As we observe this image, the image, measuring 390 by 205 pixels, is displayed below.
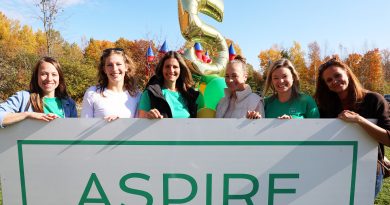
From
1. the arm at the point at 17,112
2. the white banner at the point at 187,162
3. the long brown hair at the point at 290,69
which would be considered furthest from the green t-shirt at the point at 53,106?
the long brown hair at the point at 290,69

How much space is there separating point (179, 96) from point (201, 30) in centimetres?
212

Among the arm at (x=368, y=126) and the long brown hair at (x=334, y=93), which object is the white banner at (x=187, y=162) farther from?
the long brown hair at (x=334, y=93)

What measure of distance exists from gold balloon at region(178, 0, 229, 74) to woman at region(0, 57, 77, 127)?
6.92 ft

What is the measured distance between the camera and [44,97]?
2.08 meters

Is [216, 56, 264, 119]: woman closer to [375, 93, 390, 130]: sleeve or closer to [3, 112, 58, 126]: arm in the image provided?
[375, 93, 390, 130]: sleeve

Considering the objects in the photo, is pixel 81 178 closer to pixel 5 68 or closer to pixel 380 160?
pixel 380 160

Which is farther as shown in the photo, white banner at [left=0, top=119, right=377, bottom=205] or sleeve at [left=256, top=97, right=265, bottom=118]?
sleeve at [left=256, top=97, right=265, bottom=118]

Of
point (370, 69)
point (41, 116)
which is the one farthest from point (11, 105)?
point (370, 69)

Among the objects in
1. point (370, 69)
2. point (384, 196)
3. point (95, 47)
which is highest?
point (95, 47)

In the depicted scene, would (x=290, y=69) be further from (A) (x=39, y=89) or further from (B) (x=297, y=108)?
(A) (x=39, y=89)

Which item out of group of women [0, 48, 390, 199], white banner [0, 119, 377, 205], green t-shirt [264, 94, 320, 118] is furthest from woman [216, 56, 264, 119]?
white banner [0, 119, 377, 205]

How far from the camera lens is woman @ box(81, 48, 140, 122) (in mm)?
2041

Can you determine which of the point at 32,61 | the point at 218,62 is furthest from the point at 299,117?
the point at 32,61

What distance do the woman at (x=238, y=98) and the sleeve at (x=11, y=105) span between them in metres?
1.47
